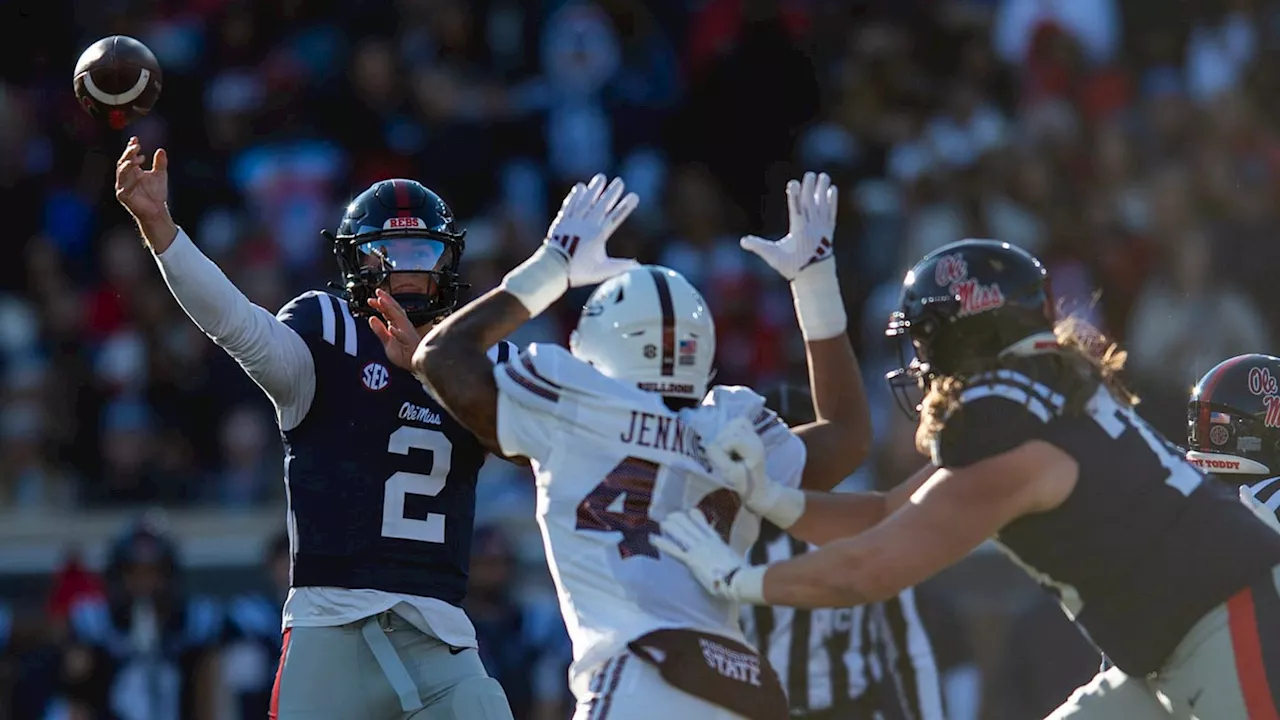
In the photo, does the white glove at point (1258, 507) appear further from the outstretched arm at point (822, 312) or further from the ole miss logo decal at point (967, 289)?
the ole miss logo decal at point (967, 289)

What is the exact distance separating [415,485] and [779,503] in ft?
3.93

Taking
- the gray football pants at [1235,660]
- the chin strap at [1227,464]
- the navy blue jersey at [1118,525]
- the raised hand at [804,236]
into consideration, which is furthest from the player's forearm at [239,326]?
the chin strap at [1227,464]

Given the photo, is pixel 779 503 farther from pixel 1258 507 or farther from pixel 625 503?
pixel 1258 507

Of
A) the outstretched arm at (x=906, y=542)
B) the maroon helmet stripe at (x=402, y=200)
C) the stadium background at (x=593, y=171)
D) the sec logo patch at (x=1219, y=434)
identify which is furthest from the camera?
the stadium background at (x=593, y=171)

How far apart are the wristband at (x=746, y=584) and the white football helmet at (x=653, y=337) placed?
18.7 inches

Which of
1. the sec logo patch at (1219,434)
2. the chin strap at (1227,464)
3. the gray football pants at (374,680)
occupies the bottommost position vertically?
the gray football pants at (374,680)

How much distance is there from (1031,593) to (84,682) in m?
4.37

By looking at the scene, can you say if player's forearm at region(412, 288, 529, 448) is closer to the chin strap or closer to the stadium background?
the chin strap

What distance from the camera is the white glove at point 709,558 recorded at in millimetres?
4309

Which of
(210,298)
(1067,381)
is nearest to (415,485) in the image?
(210,298)

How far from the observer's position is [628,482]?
445 cm

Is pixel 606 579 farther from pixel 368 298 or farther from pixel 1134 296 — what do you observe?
pixel 1134 296

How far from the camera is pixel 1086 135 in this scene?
38.0ft

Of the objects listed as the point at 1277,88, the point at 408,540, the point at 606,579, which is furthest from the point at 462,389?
the point at 1277,88
